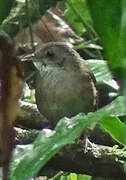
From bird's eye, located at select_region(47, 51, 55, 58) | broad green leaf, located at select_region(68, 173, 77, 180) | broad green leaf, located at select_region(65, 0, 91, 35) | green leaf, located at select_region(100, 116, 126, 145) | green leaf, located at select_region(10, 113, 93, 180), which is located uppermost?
broad green leaf, located at select_region(65, 0, 91, 35)

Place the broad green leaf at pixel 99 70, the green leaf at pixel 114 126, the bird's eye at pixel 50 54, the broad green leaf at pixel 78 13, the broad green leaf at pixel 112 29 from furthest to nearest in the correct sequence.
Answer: the bird's eye at pixel 50 54, the broad green leaf at pixel 78 13, the broad green leaf at pixel 99 70, the green leaf at pixel 114 126, the broad green leaf at pixel 112 29

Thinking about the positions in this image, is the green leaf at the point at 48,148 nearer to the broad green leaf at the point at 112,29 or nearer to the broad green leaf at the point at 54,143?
the broad green leaf at the point at 54,143

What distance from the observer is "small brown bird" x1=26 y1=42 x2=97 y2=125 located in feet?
9.83

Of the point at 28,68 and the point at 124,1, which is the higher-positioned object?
the point at 28,68

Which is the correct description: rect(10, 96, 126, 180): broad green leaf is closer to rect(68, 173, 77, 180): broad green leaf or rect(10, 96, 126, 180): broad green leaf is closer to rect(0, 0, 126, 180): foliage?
rect(0, 0, 126, 180): foliage

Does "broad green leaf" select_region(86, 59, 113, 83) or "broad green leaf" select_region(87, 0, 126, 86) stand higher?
"broad green leaf" select_region(86, 59, 113, 83)

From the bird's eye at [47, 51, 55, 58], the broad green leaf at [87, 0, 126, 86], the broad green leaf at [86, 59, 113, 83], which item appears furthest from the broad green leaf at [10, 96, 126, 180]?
the bird's eye at [47, 51, 55, 58]

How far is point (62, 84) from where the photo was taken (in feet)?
10.6

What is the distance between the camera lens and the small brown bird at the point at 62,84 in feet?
9.83

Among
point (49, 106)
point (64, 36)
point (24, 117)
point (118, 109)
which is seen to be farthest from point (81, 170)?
point (64, 36)

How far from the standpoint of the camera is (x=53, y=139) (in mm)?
Result: 698

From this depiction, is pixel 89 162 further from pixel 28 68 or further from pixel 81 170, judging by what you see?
pixel 28 68

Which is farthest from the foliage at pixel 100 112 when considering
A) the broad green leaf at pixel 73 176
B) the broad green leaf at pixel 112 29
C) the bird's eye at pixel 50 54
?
the bird's eye at pixel 50 54

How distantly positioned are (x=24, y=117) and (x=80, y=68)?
0.93 meters
